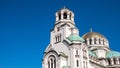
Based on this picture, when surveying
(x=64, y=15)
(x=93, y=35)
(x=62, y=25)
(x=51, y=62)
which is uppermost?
(x=64, y=15)

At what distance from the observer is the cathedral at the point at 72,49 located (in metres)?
56.5

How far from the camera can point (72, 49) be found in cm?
5678

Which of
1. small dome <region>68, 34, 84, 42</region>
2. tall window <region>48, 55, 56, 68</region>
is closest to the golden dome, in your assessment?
small dome <region>68, 34, 84, 42</region>

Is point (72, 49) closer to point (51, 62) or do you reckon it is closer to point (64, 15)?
point (51, 62)

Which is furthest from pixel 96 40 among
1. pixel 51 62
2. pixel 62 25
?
pixel 51 62

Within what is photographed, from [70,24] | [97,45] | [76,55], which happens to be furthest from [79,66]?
[97,45]

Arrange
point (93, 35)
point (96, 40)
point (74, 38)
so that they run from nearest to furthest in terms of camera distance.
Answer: point (74, 38) < point (96, 40) < point (93, 35)

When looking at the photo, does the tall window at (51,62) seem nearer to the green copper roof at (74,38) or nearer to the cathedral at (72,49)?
the cathedral at (72,49)

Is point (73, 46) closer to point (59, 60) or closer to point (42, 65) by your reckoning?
point (59, 60)

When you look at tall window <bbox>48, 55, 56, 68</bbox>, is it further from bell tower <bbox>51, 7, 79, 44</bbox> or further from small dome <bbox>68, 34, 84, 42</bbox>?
small dome <bbox>68, 34, 84, 42</bbox>

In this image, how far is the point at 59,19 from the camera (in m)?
63.9

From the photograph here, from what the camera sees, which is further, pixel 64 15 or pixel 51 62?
pixel 64 15

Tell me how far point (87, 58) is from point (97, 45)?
40.4 ft

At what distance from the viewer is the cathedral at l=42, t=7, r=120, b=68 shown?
2224 inches
